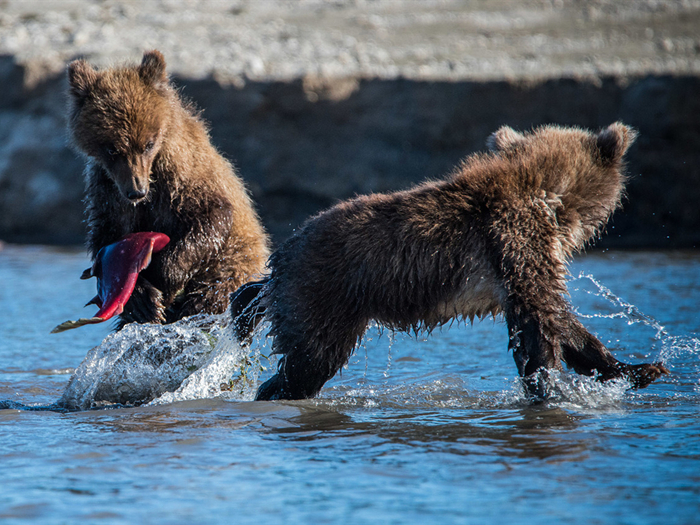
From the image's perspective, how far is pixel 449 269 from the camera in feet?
Result: 16.9

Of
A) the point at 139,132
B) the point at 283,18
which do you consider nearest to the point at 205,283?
the point at 139,132

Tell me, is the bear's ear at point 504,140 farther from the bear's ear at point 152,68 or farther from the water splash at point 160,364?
the bear's ear at point 152,68

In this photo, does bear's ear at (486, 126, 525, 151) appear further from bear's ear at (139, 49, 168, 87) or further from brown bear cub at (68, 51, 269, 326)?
bear's ear at (139, 49, 168, 87)

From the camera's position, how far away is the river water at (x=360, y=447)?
3.60m

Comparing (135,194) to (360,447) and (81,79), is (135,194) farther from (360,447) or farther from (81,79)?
(360,447)

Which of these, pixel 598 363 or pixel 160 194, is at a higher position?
pixel 160 194

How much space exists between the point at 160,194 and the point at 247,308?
1.31 metres

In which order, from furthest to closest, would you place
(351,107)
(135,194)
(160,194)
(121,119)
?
(351,107) → (160,194) → (121,119) → (135,194)

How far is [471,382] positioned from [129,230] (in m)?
2.74

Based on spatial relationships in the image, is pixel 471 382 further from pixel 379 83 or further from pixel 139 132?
pixel 379 83

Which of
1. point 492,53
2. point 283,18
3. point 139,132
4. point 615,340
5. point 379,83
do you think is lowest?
point 615,340

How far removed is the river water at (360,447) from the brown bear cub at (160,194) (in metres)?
0.43

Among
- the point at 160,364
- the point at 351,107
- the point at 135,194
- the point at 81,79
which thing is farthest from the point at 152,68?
the point at 351,107

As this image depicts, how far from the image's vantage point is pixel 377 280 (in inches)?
202
